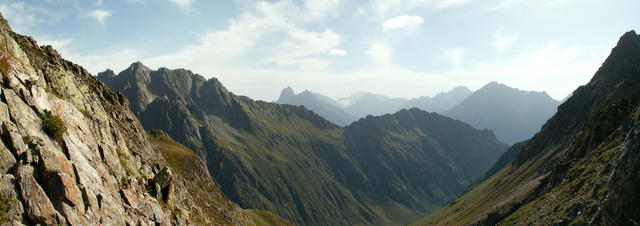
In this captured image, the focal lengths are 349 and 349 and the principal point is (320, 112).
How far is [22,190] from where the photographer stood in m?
26.0

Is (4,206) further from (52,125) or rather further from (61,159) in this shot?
(52,125)

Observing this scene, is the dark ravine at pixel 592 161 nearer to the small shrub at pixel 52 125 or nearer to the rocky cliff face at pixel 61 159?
the rocky cliff face at pixel 61 159

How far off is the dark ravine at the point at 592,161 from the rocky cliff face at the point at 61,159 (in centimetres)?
4908

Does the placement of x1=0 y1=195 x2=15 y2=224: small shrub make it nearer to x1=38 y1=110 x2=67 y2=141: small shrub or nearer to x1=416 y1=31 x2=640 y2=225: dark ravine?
x1=38 y1=110 x2=67 y2=141: small shrub

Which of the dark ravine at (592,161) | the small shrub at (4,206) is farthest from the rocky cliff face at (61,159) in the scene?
the dark ravine at (592,161)

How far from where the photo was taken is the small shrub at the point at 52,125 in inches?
1238

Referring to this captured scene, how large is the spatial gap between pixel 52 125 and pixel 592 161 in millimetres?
88594

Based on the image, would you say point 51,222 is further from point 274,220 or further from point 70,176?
point 274,220

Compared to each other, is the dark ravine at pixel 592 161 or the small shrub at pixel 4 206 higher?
the small shrub at pixel 4 206

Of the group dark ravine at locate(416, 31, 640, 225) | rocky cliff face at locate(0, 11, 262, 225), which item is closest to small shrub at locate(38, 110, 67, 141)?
rocky cliff face at locate(0, 11, 262, 225)

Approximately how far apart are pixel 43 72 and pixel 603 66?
719 feet

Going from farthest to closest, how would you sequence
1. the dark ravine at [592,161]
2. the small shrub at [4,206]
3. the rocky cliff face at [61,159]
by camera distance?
the dark ravine at [592,161] < the rocky cliff face at [61,159] < the small shrub at [4,206]

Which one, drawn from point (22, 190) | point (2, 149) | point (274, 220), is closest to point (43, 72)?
point (2, 149)

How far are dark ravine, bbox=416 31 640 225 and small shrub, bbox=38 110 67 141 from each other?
2062 inches
